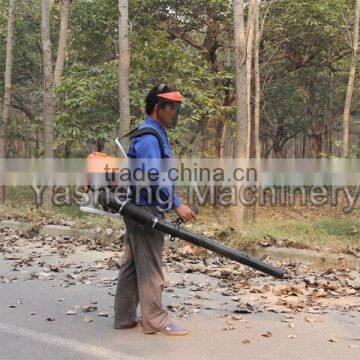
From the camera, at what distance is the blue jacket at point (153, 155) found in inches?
183

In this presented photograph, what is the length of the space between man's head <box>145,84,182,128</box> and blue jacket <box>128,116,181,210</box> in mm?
61

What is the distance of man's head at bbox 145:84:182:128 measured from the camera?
4.84 m

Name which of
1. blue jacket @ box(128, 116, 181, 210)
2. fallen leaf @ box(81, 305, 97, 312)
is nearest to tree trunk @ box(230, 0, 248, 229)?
fallen leaf @ box(81, 305, 97, 312)

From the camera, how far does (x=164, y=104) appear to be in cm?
485

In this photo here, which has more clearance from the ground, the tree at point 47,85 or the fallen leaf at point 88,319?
the tree at point 47,85

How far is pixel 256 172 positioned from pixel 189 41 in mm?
6148

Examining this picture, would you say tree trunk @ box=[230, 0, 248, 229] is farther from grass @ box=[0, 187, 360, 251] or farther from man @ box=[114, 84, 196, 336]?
man @ box=[114, 84, 196, 336]

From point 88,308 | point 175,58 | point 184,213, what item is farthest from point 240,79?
point 184,213

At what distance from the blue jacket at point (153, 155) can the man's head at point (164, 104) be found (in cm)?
6

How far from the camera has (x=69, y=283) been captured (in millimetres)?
7062

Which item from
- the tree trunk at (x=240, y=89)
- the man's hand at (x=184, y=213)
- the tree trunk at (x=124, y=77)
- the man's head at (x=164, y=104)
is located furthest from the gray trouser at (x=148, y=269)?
the tree trunk at (x=124, y=77)

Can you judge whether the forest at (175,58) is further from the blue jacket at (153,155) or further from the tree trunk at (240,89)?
the blue jacket at (153,155)

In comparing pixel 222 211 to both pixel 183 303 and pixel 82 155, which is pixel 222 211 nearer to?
pixel 82 155

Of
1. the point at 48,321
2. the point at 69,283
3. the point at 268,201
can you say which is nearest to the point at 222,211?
the point at 268,201
